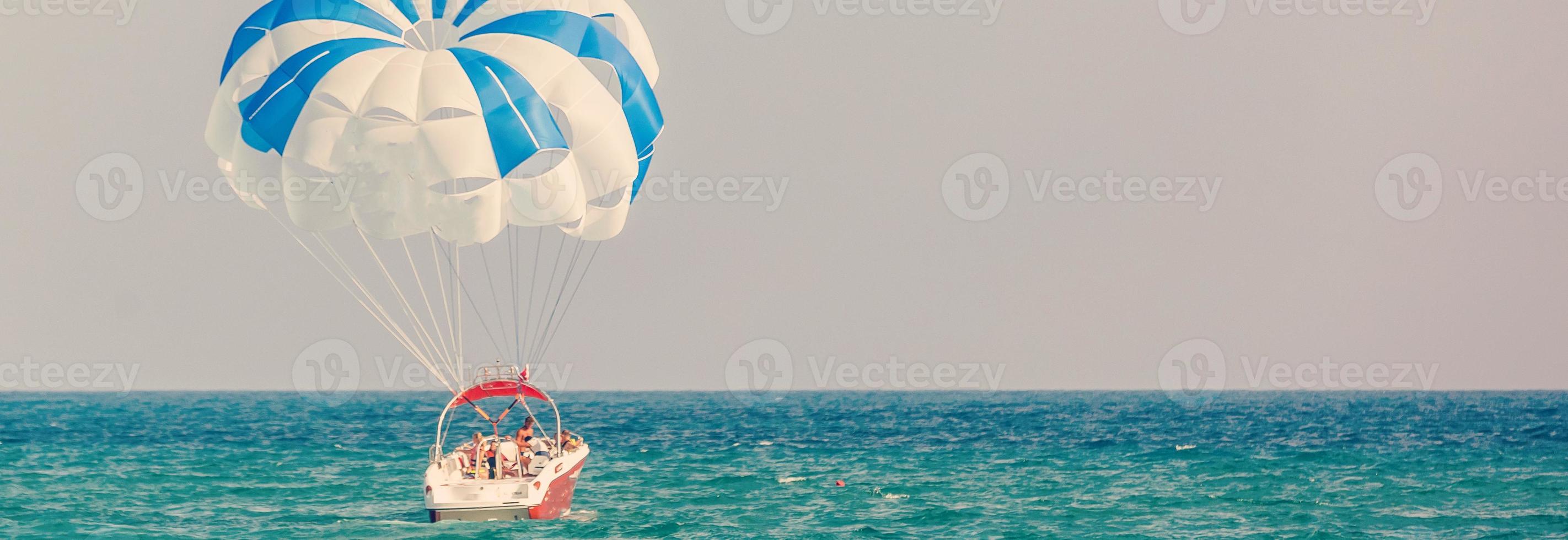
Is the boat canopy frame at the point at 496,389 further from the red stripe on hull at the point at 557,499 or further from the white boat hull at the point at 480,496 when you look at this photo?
the red stripe on hull at the point at 557,499

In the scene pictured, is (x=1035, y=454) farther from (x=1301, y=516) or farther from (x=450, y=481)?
(x=450, y=481)

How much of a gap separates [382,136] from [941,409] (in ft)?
304

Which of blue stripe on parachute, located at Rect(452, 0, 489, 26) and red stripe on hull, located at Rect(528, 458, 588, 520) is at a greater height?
blue stripe on parachute, located at Rect(452, 0, 489, 26)

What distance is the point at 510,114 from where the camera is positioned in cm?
2677

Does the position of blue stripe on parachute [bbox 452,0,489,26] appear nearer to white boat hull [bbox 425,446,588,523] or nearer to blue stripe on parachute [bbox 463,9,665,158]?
blue stripe on parachute [bbox 463,9,665,158]

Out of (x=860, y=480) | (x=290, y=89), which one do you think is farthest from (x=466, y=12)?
(x=860, y=480)

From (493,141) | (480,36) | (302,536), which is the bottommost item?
(302,536)

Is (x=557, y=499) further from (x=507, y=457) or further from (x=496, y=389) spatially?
(x=496, y=389)

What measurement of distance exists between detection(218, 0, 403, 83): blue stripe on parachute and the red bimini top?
21.5 feet

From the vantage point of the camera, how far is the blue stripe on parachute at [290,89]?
2766 cm

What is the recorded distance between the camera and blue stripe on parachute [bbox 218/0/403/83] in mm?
29219

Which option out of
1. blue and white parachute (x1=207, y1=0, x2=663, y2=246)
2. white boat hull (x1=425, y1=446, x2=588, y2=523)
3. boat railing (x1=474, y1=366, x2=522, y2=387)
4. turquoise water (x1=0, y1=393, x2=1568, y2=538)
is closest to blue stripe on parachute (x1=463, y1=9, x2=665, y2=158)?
blue and white parachute (x1=207, y1=0, x2=663, y2=246)

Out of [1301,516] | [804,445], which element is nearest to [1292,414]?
[804,445]

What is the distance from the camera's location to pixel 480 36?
29172mm
